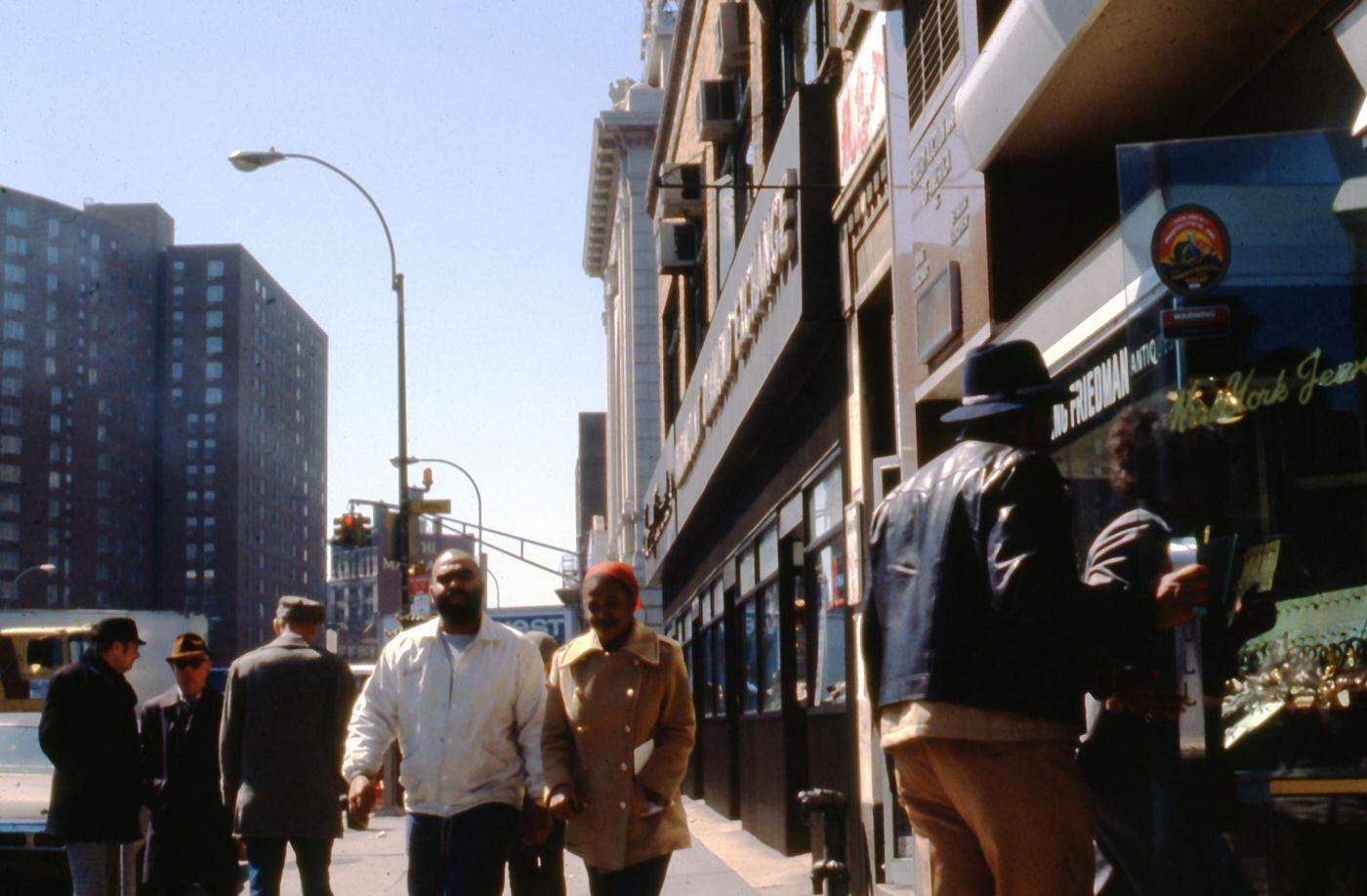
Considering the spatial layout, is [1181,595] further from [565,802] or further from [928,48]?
[928,48]

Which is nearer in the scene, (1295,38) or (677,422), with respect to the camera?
(1295,38)

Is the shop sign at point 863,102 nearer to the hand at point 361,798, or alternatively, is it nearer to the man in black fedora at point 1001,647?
the hand at point 361,798

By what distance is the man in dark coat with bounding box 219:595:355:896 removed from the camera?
24.7 ft

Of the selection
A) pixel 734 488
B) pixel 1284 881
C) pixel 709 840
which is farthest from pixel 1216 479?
pixel 734 488

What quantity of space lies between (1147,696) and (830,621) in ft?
28.6

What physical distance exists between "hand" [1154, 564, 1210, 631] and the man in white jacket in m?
2.93

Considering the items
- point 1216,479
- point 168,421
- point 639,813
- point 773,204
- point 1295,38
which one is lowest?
point 639,813

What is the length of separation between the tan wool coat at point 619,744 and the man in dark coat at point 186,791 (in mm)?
3150

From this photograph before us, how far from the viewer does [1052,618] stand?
3629 mm

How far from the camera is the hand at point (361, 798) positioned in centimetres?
604

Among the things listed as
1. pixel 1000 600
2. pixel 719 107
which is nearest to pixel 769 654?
pixel 719 107

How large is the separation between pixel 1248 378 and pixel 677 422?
20819 mm

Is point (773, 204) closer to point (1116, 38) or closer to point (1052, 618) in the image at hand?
point (1116, 38)

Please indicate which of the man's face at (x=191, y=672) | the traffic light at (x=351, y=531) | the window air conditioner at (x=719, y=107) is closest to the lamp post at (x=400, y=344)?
the traffic light at (x=351, y=531)
